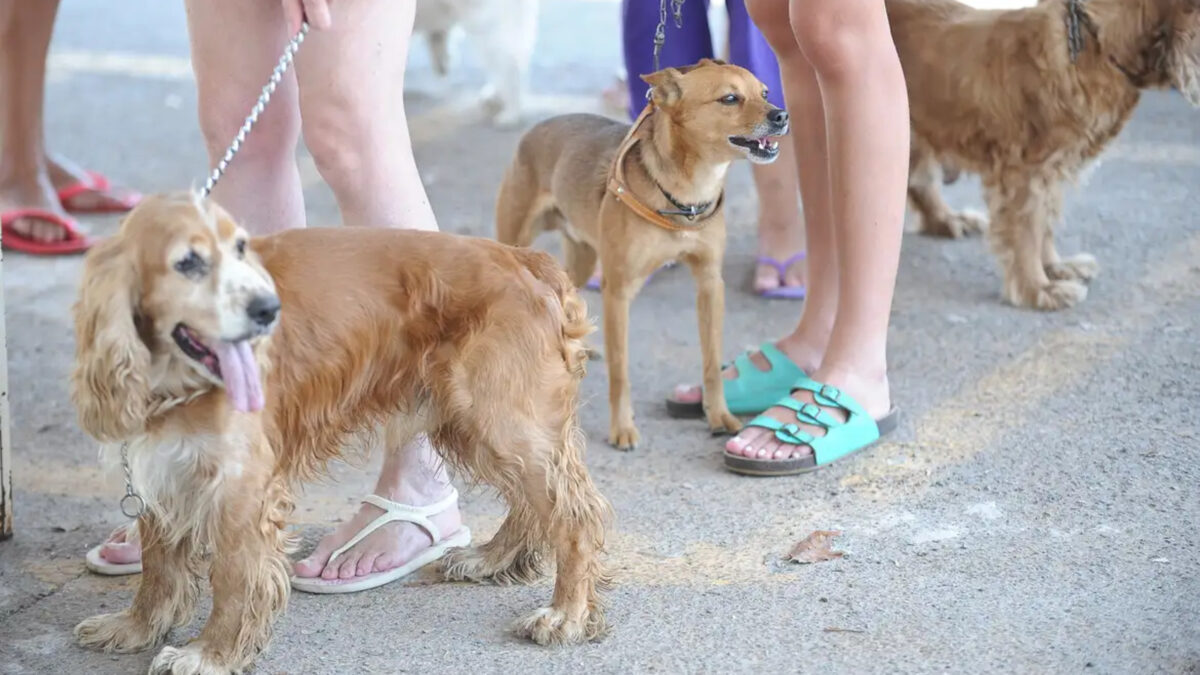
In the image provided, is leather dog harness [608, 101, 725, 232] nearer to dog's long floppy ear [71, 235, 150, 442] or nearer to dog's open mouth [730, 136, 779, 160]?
dog's open mouth [730, 136, 779, 160]

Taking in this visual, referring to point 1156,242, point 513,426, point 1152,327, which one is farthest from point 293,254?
point 1156,242

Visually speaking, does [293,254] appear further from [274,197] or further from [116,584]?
Answer: [116,584]

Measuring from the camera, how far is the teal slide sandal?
3.93m

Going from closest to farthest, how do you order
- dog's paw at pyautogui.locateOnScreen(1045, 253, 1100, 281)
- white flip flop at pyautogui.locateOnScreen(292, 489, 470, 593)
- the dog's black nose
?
1. the dog's black nose
2. white flip flop at pyautogui.locateOnScreen(292, 489, 470, 593)
3. dog's paw at pyautogui.locateOnScreen(1045, 253, 1100, 281)

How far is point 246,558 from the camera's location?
99.3 inches

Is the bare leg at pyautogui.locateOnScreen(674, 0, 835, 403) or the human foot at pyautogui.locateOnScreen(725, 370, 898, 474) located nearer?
the human foot at pyautogui.locateOnScreen(725, 370, 898, 474)

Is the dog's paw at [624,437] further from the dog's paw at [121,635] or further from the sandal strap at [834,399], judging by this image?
the dog's paw at [121,635]

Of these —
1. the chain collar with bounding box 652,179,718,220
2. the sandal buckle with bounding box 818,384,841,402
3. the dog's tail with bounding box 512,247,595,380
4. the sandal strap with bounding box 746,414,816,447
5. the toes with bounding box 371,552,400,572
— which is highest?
the dog's tail with bounding box 512,247,595,380

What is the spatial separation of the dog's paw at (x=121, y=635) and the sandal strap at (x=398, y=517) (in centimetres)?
43

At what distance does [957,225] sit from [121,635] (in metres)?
3.76

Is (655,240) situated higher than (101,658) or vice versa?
(655,240)

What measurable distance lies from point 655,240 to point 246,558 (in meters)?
1.69

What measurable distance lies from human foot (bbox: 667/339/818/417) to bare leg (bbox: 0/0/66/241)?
2.74 meters

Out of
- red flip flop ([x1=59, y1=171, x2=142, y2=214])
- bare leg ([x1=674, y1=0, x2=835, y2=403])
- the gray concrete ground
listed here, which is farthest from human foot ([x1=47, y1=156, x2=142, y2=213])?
bare leg ([x1=674, y1=0, x2=835, y2=403])
